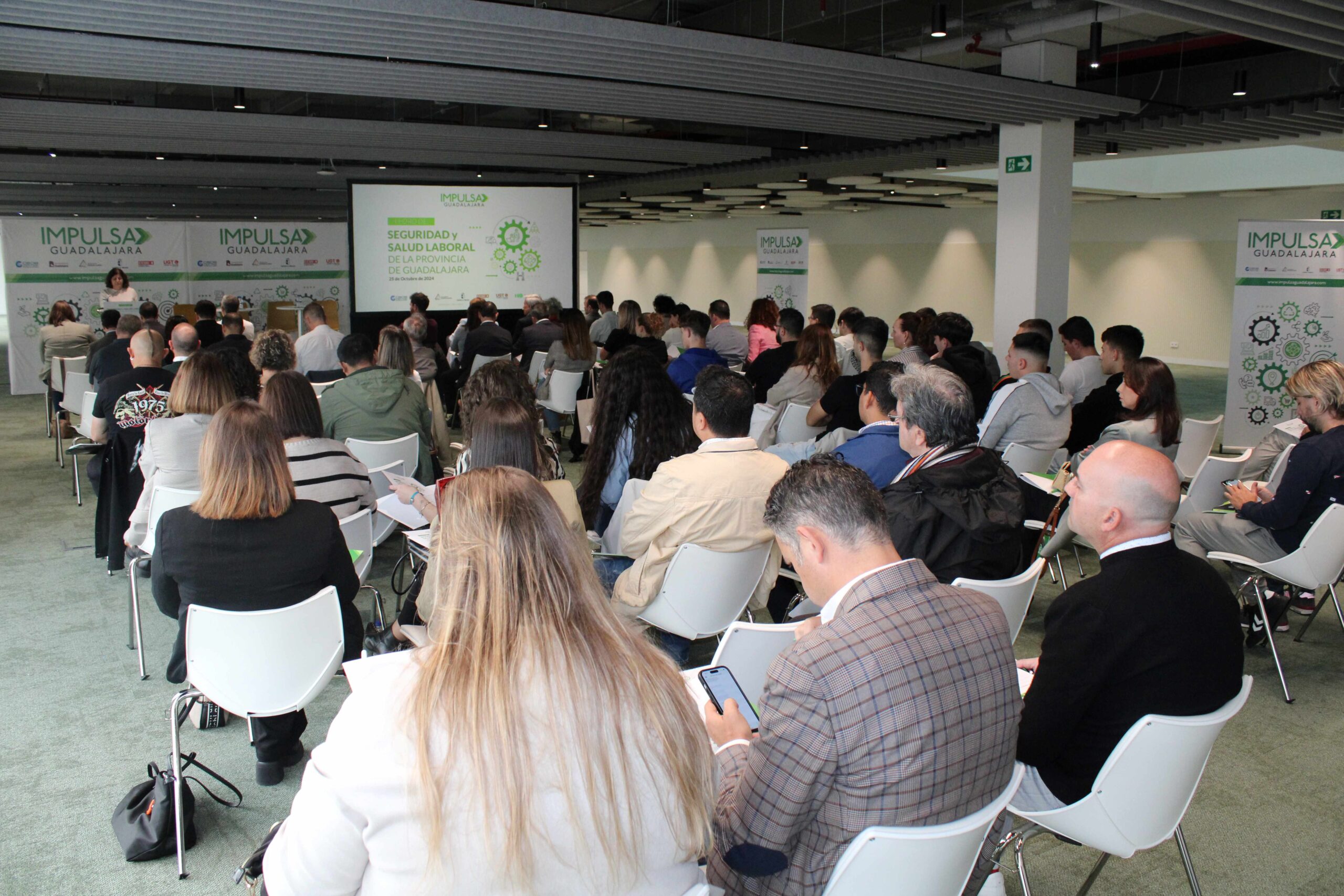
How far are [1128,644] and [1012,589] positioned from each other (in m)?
0.83

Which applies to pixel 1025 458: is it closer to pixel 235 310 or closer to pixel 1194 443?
pixel 1194 443

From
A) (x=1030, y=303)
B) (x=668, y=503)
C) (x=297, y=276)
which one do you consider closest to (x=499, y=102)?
(x=1030, y=303)

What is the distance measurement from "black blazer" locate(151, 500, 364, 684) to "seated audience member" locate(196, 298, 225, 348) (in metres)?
5.41

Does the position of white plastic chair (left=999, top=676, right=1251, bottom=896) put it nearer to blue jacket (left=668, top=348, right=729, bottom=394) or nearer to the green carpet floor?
the green carpet floor

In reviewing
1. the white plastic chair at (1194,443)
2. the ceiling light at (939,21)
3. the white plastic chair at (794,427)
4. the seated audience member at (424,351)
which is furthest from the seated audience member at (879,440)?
the seated audience member at (424,351)

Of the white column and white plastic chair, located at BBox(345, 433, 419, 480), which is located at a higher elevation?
the white column

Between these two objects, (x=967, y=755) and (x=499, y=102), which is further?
(x=499, y=102)

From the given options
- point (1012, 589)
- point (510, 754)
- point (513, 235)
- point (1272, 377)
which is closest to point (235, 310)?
point (513, 235)

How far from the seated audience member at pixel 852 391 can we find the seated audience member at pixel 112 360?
14.6ft

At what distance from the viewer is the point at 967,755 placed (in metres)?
1.61

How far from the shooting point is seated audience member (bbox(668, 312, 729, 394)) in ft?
23.3

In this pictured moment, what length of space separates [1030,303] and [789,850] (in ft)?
26.9

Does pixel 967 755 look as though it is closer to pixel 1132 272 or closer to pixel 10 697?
pixel 10 697

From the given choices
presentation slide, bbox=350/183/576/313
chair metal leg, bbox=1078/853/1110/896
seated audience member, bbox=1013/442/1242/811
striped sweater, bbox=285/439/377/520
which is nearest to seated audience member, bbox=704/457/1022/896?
seated audience member, bbox=1013/442/1242/811
